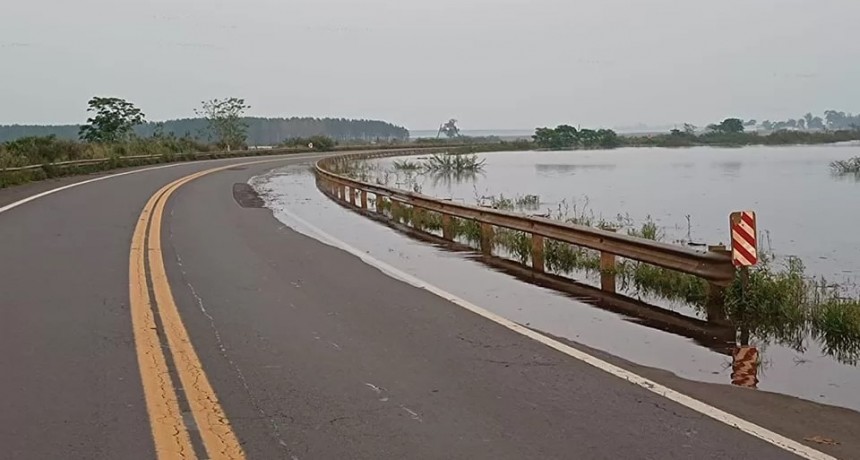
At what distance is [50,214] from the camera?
19859mm

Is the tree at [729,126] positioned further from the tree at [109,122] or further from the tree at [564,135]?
the tree at [109,122]

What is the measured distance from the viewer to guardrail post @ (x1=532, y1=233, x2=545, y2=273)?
42.7ft

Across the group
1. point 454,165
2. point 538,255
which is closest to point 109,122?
point 454,165

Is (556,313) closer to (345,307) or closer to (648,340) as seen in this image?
(648,340)

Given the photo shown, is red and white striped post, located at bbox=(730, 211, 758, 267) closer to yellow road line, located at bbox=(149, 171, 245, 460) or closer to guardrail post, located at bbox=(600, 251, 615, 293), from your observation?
guardrail post, located at bbox=(600, 251, 615, 293)

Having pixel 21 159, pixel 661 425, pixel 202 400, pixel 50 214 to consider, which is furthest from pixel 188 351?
pixel 21 159

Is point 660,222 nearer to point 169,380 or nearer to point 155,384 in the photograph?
point 169,380

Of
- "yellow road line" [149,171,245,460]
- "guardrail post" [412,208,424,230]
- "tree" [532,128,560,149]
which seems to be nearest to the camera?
"yellow road line" [149,171,245,460]

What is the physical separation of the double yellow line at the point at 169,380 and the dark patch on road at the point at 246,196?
11.8 metres

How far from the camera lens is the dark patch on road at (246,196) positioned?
23844 mm

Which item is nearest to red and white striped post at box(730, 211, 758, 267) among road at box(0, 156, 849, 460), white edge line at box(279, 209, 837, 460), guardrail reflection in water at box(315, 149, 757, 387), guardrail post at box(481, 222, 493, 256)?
guardrail reflection in water at box(315, 149, 757, 387)

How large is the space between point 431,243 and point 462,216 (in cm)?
79

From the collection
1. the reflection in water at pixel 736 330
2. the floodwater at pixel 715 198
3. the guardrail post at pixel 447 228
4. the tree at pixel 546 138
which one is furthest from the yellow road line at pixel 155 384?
the tree at pixel 546 138

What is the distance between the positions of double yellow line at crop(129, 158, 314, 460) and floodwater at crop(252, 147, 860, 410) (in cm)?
341
